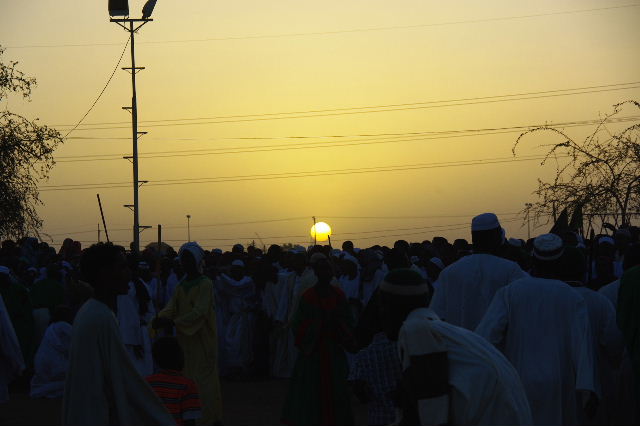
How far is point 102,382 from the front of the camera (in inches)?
247

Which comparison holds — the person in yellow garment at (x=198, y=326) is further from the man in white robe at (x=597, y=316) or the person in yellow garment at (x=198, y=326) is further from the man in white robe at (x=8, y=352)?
the man in white robe at (x=597, y=316)

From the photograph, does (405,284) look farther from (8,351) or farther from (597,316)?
(8,351)

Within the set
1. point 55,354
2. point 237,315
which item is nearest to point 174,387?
point 55,354

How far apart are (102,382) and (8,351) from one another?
6457mm

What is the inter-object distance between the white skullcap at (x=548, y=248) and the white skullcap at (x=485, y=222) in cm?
70

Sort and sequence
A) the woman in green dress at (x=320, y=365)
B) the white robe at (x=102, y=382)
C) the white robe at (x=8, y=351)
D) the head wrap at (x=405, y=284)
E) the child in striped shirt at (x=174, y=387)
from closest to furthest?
the head wrap at (x=405, y=284), the white robe at (x=102, y=382), the child in striped shirt at (x=174, y=387), the woman in green dress at (x=320, y=365), the white robe at (x=8, y=351)

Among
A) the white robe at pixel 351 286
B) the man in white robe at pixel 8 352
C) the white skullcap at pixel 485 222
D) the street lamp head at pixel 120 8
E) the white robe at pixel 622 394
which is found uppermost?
the street lamp head at pixel 120 8

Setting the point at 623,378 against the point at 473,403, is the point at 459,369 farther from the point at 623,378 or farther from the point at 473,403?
the point at 623,378

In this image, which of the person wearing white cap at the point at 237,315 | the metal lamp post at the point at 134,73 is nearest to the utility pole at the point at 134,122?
the metal lamp post at the point at 134,73

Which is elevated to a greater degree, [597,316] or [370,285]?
[370,285]

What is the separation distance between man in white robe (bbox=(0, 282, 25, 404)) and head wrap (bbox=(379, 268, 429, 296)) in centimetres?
783

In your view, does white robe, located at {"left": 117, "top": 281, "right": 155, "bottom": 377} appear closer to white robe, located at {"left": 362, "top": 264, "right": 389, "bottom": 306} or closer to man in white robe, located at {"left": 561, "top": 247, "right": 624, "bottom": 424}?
white robe, located at {"left": 362, "top": 264, "right": 389, "bottom": 306}

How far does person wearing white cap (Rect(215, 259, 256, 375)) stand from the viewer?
2122 cm

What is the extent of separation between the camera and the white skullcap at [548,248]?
7.72 metres
